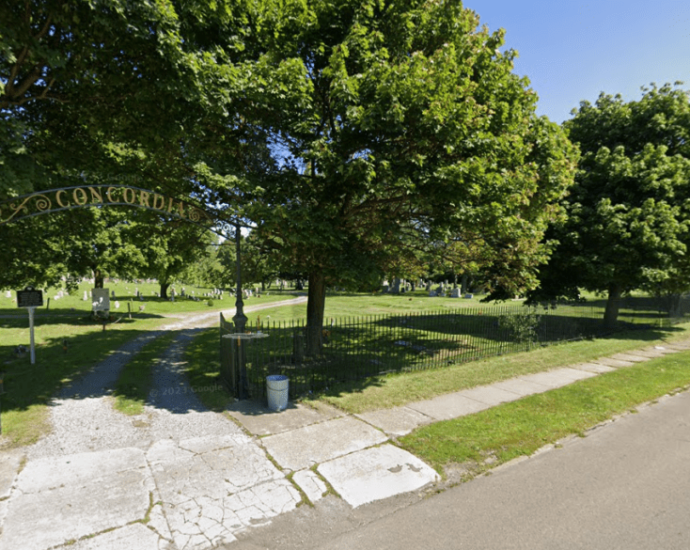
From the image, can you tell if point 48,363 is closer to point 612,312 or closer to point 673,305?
point 612,312

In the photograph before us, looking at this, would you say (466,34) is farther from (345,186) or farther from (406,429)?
(406,429)

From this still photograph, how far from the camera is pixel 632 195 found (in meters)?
15.5

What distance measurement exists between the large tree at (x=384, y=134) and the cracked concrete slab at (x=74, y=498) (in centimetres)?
469

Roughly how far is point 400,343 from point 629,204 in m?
11.5

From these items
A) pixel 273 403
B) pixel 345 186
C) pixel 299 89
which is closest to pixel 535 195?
pixel 345 186

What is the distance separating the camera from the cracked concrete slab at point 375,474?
15.0 ft

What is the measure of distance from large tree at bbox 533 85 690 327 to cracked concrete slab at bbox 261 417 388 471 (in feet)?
40.4

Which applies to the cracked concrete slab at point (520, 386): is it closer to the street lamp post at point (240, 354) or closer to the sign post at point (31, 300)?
the street lamp post at point (240, 354)

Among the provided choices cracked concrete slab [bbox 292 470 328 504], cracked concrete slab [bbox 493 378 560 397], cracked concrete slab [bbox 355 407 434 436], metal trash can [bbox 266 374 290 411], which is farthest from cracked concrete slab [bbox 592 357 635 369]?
cracked concrete slab [bbox 292 470 328 504]

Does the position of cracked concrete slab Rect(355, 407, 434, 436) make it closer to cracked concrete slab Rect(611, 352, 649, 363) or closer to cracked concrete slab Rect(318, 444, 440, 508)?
cracked concrete slab Rect(318, 444, 440, 508)

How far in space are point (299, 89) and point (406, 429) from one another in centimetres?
721

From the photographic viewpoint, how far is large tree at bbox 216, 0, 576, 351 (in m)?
7.42

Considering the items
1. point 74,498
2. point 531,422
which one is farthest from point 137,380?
point 531,422

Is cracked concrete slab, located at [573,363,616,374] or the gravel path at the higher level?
the gravel path
